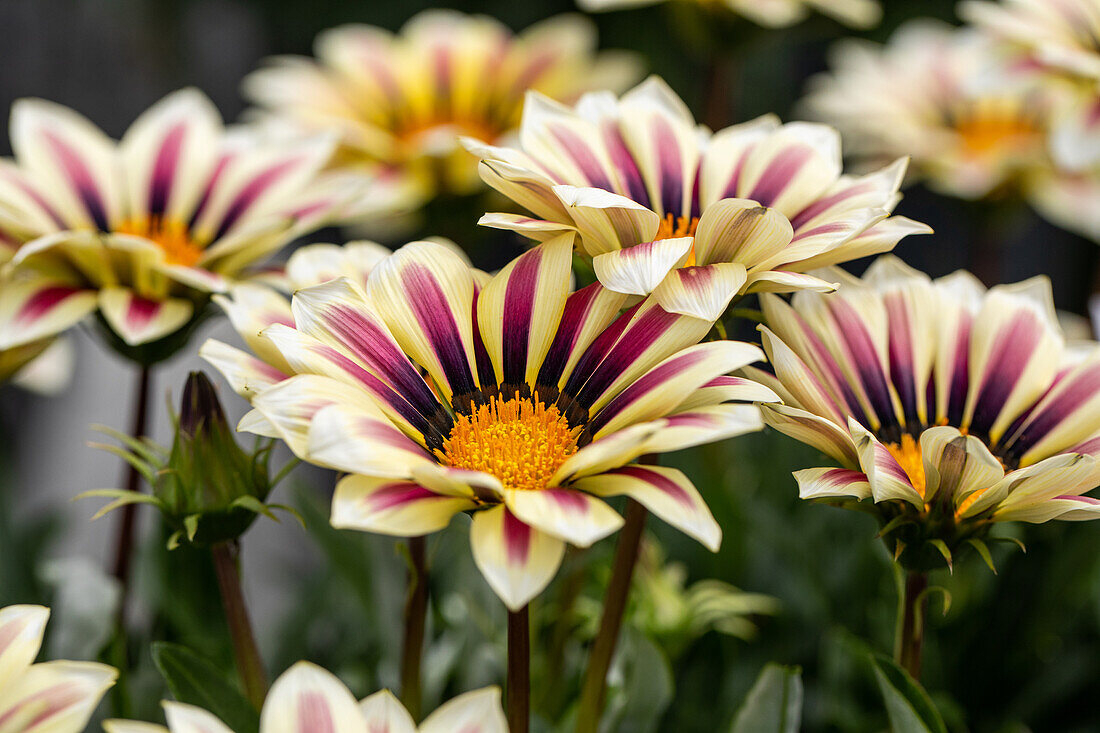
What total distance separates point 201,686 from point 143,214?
38 cm

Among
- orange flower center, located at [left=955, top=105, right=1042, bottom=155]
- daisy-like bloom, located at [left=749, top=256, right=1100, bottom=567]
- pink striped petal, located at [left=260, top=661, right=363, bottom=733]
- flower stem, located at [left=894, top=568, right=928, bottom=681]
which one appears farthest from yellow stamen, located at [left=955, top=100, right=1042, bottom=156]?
pink striped petal, located at [left=260, top=661, right=363, bottom=733]

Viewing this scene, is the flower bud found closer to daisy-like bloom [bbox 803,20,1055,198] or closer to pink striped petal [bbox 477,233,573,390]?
pink striped petal [bbox 477,233,573,390]

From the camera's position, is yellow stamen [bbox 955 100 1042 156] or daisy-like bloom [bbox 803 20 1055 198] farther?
yellow stamen [bbox 955 100 1042 156]

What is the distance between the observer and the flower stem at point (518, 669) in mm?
435

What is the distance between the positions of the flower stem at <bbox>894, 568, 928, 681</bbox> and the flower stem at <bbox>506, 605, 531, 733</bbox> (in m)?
0.19

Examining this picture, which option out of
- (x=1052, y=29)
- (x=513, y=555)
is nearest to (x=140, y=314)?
(x=513, y=555)

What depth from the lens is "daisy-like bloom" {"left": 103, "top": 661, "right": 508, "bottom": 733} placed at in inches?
15.3

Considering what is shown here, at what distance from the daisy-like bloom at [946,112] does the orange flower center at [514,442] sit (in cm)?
55

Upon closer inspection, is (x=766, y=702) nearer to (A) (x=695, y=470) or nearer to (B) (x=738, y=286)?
(B) (x=738, y=286)

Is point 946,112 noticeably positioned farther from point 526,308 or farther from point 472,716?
point 472,716

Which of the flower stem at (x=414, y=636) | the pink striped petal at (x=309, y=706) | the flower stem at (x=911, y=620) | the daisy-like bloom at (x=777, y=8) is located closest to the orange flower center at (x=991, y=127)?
the daisy-like bloom at (x=777, y=8)

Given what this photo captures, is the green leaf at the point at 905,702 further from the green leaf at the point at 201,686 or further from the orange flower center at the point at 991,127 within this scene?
the orange flower center at the point at 991,127

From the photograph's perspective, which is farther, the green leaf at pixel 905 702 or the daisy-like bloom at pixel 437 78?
the daisy-like bloom at pixel 437 78

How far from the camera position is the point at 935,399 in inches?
21.9
